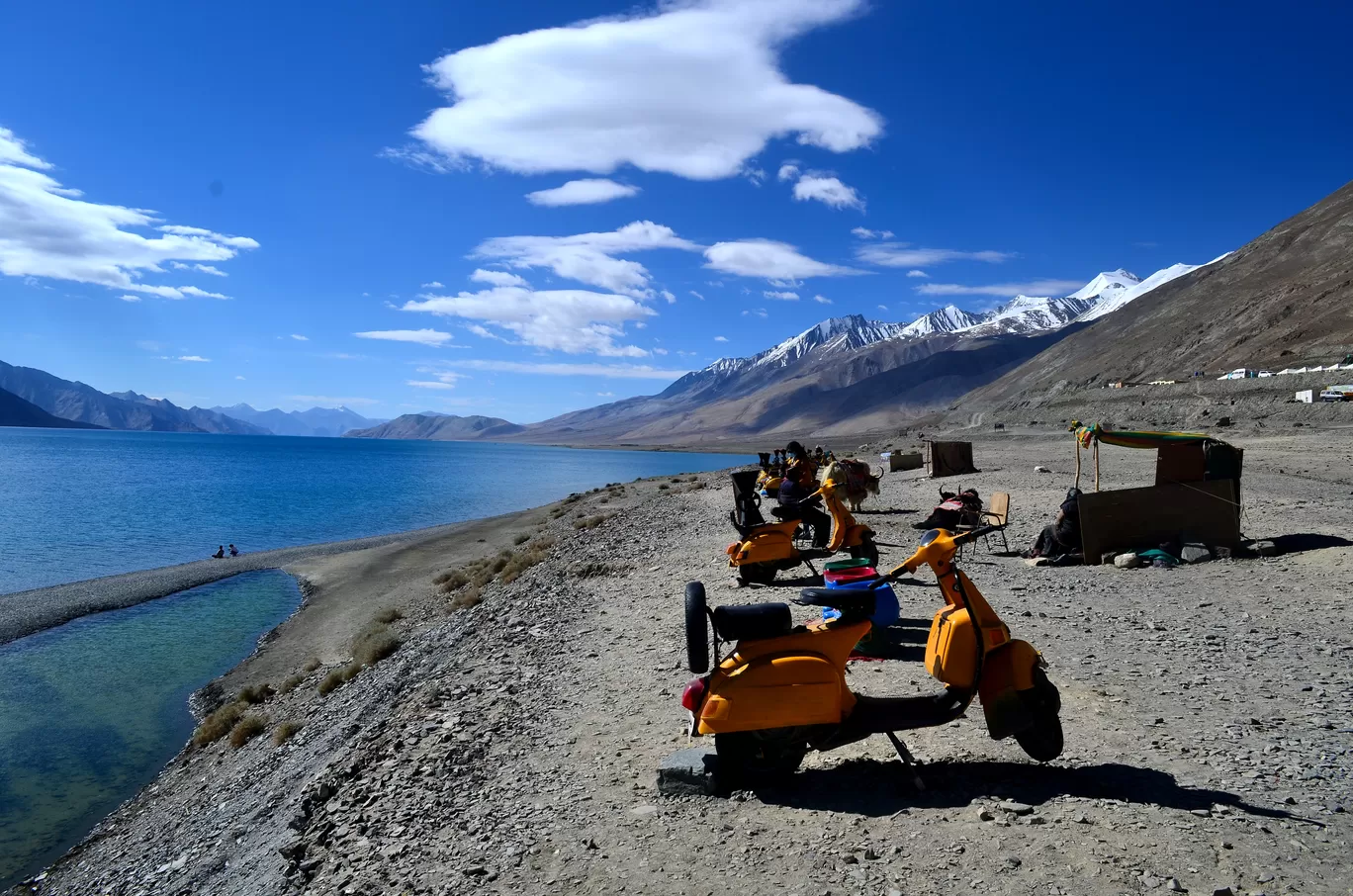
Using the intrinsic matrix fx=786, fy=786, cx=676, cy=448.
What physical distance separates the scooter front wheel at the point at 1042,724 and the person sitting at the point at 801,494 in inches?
266

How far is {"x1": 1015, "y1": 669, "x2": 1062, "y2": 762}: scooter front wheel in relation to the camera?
4.62 m

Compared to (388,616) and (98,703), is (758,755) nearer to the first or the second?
(388,616)

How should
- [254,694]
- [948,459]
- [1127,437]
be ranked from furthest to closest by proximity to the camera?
1. [948,459]
2. [254,694]
3. [1127,437]

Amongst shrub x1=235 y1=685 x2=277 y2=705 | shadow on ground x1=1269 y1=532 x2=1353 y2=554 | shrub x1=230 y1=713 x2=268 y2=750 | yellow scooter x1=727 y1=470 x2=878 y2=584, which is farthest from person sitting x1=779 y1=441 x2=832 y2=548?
shrub x1=235 y1=685 x2=277 y2=705

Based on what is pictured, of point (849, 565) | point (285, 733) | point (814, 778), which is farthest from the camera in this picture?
point (285, 733)

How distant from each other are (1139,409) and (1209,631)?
4719 cm

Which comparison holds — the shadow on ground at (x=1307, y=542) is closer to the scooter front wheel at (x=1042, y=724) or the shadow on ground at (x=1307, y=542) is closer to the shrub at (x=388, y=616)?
the scooter front wheel at (x=1042, y=724)

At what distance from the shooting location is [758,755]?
4832mm

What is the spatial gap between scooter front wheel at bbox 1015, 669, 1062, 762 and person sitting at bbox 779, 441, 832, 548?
6.76m

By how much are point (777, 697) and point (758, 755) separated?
0.46 m

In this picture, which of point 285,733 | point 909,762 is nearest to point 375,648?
point 285,733

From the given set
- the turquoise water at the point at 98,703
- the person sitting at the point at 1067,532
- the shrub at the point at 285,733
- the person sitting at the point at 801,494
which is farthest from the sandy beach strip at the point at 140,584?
the person sitting at the point at 1067,532

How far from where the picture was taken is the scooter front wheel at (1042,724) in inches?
182

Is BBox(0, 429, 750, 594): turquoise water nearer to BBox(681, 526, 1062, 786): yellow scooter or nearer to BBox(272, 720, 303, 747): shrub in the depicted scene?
BBox(272, 720, 303, 747): shrub
